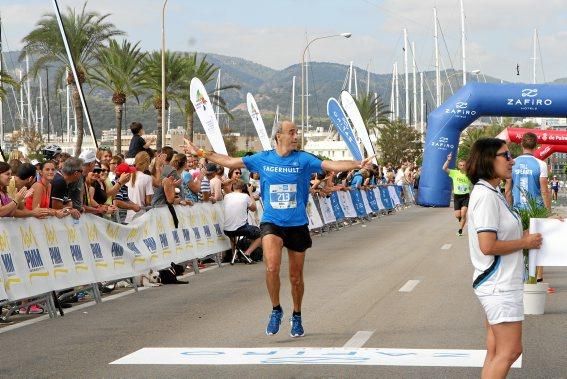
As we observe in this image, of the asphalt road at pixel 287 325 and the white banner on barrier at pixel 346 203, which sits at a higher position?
the asphalt road at pixel 287 325

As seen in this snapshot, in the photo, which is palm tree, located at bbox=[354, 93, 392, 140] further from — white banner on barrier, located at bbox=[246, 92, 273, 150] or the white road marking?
the white road marking

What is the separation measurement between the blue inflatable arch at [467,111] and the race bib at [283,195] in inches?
909

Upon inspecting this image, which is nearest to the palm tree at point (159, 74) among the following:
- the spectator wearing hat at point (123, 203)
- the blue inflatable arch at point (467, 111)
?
the blue inflatable arch at point (467, 111)

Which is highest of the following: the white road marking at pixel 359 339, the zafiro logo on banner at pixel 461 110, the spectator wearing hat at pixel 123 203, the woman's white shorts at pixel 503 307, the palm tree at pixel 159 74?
the palm tree at pixel 159 74

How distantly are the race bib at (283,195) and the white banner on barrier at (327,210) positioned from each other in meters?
19.4

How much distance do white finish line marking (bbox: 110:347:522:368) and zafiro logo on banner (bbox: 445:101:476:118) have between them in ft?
86.4

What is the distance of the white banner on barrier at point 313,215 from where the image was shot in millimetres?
28375

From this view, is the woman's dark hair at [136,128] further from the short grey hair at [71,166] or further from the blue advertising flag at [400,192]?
the blue advertising flag at [400,192]

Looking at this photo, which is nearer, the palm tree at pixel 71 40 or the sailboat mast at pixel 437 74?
the palm tree at pixel 71 40

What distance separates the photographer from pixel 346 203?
3441cm

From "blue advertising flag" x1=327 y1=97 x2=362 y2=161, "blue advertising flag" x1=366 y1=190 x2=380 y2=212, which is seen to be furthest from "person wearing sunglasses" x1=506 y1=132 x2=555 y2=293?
"blue advertising flag" x1=327 y1=97 x2=362 y2=161

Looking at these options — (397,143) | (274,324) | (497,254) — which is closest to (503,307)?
(497,254)

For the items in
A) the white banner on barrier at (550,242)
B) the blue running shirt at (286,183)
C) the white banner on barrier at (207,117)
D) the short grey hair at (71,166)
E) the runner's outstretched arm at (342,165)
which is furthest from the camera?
the white banner on barrier at (207,117)

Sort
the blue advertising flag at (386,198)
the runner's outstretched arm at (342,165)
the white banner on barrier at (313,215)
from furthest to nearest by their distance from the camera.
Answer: the blue advertising flag at (386,198) < the white banner on barrier at (313,215) < the runner's outstretched arm at (342,165)
